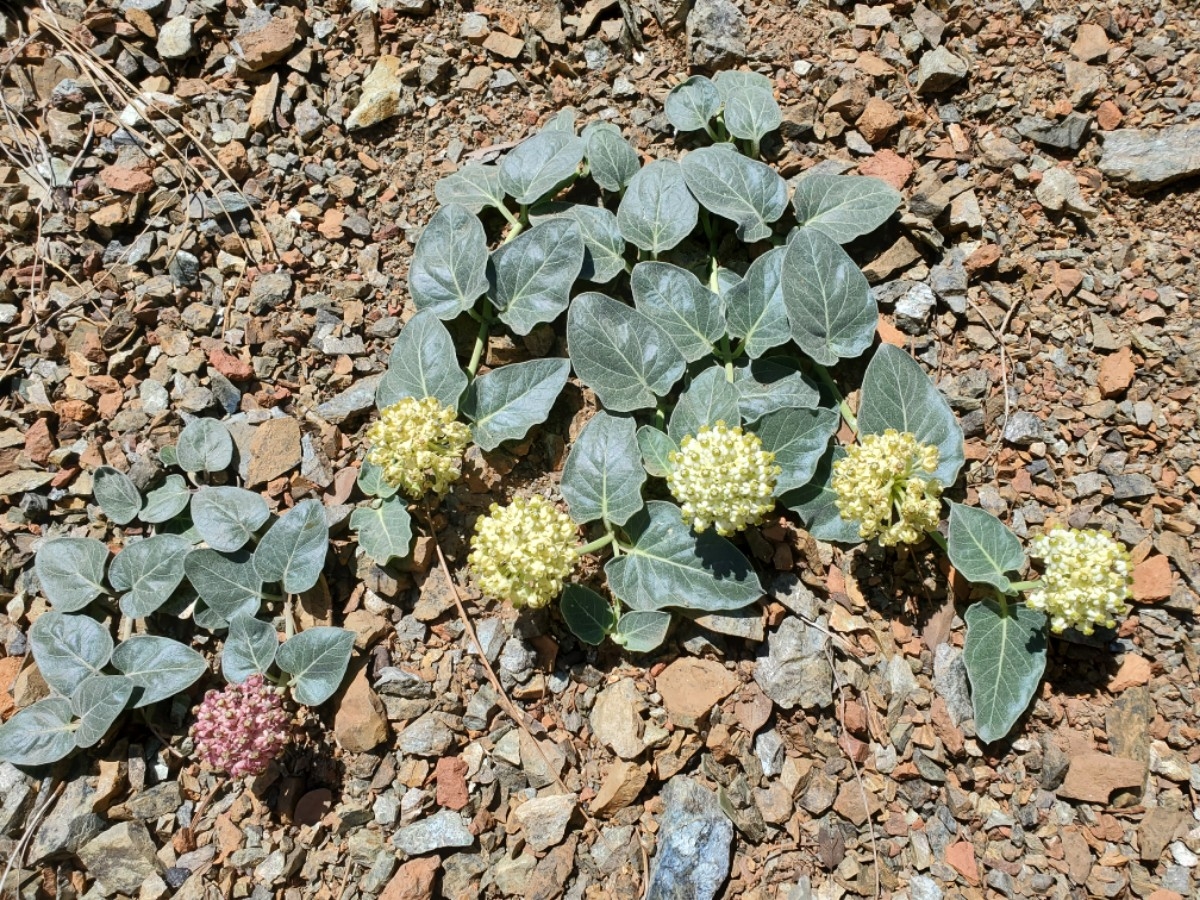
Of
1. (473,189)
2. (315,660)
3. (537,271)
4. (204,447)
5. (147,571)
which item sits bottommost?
(315,660)

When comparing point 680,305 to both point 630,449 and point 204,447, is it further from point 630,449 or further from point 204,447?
point 204,447

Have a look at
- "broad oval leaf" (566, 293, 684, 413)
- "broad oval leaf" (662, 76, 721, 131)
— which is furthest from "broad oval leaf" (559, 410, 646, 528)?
"broad oval leaf" (662, 76, 721, 131)

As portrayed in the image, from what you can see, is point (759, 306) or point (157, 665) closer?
point (157, 665)

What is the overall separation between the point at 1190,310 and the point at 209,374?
3.83 metres

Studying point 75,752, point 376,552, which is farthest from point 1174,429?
point 75,752

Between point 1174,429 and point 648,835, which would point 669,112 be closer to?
point 1174,429

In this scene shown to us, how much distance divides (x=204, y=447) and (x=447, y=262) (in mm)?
1208

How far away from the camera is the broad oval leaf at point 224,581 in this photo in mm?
3150

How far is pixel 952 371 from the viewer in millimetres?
3275

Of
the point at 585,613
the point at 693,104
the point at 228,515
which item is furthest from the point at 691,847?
the point at 693,104

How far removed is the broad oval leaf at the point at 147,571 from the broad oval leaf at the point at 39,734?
409 mm

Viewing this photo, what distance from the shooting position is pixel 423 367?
3262mm

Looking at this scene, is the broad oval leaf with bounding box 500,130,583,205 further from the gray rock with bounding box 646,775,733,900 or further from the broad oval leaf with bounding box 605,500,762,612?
the gray rock with bounding box 646,775,733,900

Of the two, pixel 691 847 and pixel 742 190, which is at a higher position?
pixel 742 190
